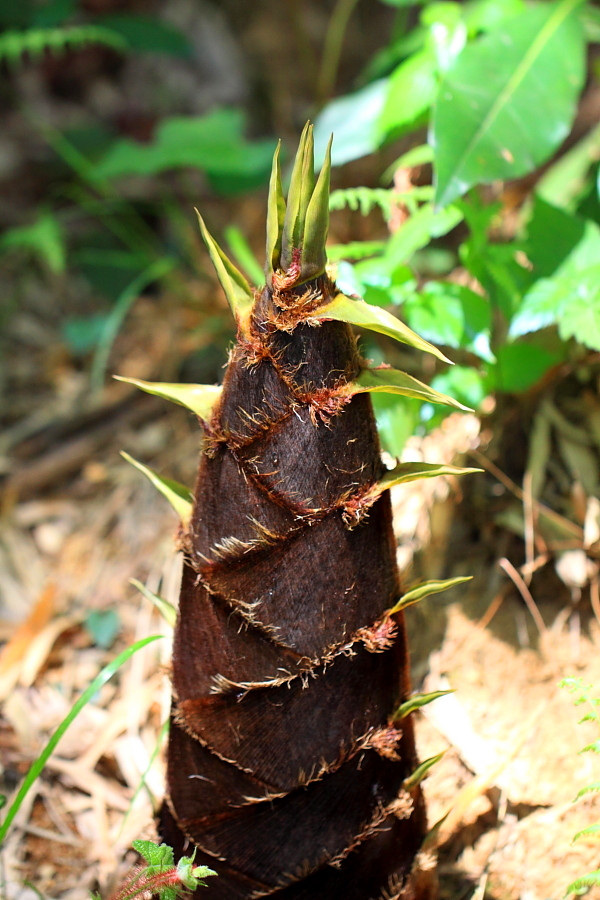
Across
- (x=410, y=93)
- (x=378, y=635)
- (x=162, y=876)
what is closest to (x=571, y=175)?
(x=410, y=93)

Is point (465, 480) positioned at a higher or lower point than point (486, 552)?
higher

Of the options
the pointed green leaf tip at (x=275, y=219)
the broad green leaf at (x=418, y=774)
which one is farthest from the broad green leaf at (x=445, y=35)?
the broad green leaf at (x=418, y=774)

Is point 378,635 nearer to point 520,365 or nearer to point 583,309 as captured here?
point 583,309

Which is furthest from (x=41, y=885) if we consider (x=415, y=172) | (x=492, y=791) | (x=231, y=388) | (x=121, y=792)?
(x=415, y=172)

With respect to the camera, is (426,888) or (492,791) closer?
(426,888)

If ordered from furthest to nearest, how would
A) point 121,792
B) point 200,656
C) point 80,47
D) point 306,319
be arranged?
point 80,47 → point 121,792 → point 200,656 → point 306,319

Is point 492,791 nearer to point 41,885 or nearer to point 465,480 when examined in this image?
point 465,480
